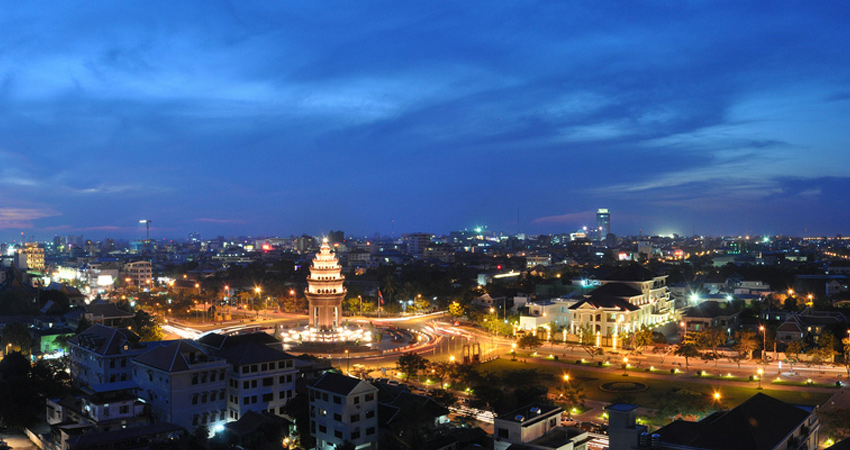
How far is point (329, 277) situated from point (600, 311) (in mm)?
23131

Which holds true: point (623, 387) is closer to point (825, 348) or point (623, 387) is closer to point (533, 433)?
point (533, 433)

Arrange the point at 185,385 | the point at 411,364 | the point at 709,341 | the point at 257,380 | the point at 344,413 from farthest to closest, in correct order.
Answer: the point at 709,341
the point at 411,364
the point at 257,380
the point at 185,385
the point at 344,413

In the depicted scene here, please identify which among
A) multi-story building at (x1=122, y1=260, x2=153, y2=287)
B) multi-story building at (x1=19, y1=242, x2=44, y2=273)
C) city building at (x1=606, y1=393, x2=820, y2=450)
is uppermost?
multi-story building at (x1=19, y1=242, x2=44, y2=273)

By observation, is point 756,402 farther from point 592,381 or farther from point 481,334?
point 481,334

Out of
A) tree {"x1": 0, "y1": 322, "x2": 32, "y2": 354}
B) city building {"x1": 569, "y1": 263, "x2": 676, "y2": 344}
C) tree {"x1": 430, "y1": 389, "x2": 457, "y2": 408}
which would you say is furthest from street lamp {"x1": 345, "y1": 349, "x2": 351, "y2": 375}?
tree {"x1": 0, "y1": 322, "x2": 32, "y2": 354}

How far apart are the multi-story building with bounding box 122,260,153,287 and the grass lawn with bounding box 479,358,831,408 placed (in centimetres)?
7286

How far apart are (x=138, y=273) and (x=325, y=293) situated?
57.5 m

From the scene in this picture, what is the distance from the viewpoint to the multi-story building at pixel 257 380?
31297 mm

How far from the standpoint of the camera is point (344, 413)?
26984 mm

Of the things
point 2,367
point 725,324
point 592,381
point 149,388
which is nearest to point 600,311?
point 725,324

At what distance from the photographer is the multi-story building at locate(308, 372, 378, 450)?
2703 cm

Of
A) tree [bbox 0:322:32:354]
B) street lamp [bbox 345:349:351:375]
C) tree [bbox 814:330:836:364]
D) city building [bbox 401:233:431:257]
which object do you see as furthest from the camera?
city building [bbox 401:233:431:257]

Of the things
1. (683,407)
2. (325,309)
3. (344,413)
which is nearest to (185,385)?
(344,413)

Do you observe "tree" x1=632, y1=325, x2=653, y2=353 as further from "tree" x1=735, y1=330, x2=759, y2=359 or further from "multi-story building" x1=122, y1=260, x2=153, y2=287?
"multi-story building" x1=122, y1=260, x2=153, y2=287
